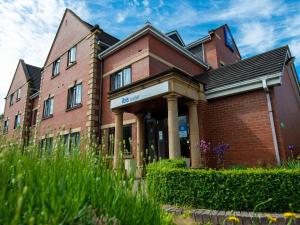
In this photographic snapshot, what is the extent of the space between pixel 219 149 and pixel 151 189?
647cm

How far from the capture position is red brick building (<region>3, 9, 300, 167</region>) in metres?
8.52

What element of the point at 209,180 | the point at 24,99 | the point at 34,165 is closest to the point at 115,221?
the point at 34,165

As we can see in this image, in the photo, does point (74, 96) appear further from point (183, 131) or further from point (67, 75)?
point (183, 131)

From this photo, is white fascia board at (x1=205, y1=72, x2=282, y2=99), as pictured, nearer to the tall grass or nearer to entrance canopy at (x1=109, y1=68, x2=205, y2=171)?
entrance canopy at (x1=109, y1=68, x2=205, y2=171)

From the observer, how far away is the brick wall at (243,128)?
28.1 feet

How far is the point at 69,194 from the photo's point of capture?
168 cm

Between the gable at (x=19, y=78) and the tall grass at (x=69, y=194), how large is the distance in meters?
27.2

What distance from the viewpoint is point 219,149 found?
847 cm

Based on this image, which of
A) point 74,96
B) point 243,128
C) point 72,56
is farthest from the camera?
point 72,56

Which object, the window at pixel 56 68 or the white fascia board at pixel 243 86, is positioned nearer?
the white fascia board at pixel 243 86

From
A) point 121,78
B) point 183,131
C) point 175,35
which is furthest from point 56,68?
point 183,131

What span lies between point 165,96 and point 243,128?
12.0 feet

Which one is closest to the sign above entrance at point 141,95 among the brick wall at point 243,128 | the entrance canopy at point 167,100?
the entrance canopy at point 167,100

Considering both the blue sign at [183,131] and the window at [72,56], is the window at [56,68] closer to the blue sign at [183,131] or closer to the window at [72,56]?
the window at [72,56]
